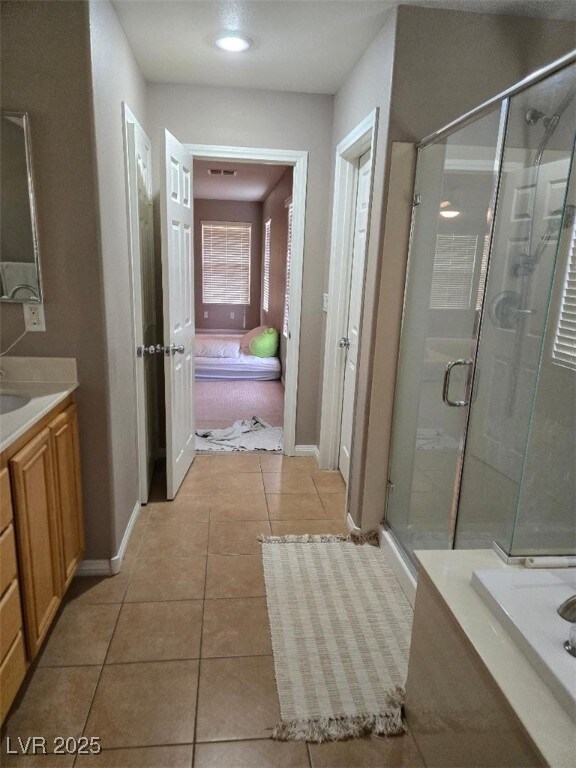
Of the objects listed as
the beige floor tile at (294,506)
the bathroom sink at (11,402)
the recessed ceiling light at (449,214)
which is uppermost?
the recessed ceiling light at (449,214)

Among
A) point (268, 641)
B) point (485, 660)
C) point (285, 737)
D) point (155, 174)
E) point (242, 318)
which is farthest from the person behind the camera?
point (242, 318)

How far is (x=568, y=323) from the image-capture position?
78.9 inches

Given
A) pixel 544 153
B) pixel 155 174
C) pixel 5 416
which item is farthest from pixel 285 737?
pixel 155 174

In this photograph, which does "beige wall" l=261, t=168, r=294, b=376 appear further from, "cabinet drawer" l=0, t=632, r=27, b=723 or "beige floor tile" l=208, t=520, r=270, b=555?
"cabinet drawer" l=0, t=632, r=27, b=723

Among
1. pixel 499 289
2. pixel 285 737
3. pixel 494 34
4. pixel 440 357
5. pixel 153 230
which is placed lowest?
pixel 285 737

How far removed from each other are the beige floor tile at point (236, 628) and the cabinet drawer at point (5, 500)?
862 mm

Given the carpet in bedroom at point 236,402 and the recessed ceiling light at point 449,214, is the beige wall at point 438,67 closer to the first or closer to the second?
the recessed ceiling light at point 449,214

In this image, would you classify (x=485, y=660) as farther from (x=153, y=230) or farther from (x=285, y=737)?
(x=153, y=230)

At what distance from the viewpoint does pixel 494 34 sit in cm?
200

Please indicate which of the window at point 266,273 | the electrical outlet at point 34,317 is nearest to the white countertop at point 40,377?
the electrical outlet at point 34,317

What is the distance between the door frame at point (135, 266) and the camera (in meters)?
2.28

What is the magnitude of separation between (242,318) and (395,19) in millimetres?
6593

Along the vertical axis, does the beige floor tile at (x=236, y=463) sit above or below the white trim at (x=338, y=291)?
below

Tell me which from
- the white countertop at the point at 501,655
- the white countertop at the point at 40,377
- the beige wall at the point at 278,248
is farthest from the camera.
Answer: the beige wall at the point at 278,248
